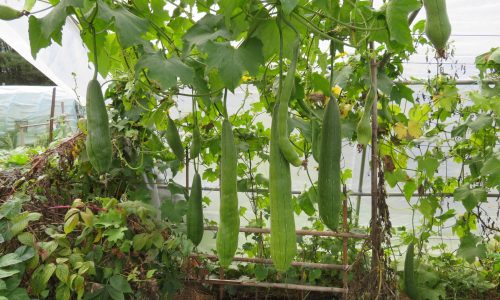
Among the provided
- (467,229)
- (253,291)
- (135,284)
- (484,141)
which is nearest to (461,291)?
(467,229)

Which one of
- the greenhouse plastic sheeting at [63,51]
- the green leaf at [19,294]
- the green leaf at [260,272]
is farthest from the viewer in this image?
the greenhouse plastic sheeting at [63,51]

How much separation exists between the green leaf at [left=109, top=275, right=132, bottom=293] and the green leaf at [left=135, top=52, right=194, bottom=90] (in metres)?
1.01

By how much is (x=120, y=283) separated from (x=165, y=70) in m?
1.04

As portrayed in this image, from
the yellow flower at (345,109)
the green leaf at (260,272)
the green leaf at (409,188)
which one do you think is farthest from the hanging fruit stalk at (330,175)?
the green leaf at (260,272)

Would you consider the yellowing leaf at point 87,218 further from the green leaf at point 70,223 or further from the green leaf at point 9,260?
the green leaf at point 9,260

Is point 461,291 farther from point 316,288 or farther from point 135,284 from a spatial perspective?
point 135,284

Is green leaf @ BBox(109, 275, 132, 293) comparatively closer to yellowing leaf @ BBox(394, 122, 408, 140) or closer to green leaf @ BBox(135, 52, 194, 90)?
green leaf @ BBox(135, 52, 194, 90)

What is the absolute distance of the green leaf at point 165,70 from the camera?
1.20 metres

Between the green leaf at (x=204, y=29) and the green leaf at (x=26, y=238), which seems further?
the green leaf at (x=26, y=238)

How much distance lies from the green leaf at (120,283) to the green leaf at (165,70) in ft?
3.31

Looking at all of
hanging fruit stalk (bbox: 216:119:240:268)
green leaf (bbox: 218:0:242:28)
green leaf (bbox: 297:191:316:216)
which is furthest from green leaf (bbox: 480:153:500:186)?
green leaf (bbox: 218:0:242:28)

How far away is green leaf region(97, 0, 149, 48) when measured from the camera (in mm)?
1094

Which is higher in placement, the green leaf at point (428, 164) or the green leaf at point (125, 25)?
the green leaf at point (125, 25)

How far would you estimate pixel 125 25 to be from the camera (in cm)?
113
